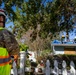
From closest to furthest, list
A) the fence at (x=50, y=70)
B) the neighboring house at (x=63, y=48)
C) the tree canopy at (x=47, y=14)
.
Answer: the fence at (x=50, y=70) → the tree canopy at (x=47, y=14) → the neighboring house at (x=63, y=48)

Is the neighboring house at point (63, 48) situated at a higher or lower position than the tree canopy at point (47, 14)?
lower

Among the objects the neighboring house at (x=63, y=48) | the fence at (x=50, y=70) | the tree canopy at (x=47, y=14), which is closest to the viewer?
the fence at (x=50, y=70)

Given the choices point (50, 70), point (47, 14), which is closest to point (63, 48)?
point (47, 14)

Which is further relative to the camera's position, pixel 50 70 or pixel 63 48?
pixel 63 48

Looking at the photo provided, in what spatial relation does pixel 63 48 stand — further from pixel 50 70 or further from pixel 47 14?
pixel 50 70

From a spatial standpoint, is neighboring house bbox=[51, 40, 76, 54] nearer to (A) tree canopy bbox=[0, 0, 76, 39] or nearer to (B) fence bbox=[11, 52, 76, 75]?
(A) tree canopy bbox=[0, 0, 76, 39]

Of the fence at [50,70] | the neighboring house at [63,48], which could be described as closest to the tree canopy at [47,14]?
the fence at [50,70]

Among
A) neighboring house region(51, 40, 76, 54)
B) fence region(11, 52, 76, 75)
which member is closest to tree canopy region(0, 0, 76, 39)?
fence region(11, 52, 76, 75)

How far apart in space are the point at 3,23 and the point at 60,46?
32.9 m

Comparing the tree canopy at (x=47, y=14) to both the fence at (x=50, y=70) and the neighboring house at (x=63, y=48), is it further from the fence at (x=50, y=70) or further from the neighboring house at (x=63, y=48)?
the neighboring house at (x=63, y=48)

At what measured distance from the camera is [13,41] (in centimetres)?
323

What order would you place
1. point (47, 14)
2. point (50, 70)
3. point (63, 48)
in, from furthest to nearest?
point (63, 48), point (47, 14), point (50, 70)

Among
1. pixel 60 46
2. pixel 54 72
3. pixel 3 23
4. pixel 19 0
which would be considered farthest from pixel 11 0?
pixel 60 46

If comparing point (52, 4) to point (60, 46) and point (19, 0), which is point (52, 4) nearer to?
point (19, 0)
